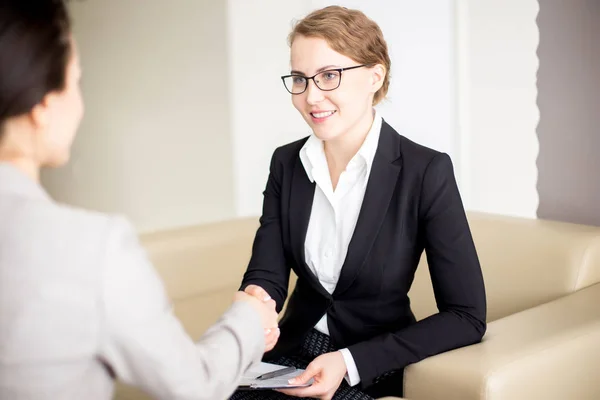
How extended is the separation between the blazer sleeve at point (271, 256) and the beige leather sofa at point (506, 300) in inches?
19.5

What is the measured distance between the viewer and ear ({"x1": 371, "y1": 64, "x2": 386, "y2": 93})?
2.12m

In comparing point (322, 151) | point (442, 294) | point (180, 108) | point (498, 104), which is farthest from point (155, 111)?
point (442, 294)

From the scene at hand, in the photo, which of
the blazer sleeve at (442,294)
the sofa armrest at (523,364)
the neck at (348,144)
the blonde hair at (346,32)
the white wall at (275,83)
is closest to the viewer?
the sofa armrest at (523,364)

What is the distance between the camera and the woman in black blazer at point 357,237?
1946 mm

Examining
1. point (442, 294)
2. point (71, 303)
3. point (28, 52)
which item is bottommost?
point (442, 294)

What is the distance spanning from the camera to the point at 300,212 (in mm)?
2186

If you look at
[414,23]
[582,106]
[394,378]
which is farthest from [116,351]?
[414,23]

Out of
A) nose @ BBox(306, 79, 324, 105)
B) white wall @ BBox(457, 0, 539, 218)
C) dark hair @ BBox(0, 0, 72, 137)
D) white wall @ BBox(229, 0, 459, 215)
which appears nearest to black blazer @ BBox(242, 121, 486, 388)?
nose @ BBox(306, 79, 324, 105)

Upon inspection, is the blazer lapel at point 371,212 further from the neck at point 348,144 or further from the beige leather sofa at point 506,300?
the beige leather sofa at point 506,300

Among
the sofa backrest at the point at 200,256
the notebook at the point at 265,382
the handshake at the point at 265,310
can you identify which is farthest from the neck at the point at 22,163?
the sofa backrest at the point at 200,256

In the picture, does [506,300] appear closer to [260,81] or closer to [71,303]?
[71,303]

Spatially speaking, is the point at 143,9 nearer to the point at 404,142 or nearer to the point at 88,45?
the point at 88,45

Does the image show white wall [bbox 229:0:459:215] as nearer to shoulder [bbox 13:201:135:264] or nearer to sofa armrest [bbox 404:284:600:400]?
sofa armrest [bbox 404:284:600:400]

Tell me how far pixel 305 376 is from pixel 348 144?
26.9 inches
